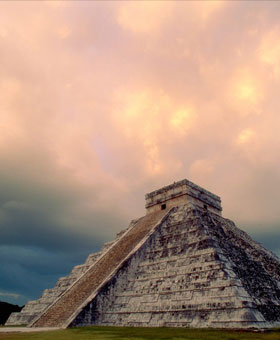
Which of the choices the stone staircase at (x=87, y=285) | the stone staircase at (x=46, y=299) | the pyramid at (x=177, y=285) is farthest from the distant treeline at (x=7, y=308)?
the stone staircase at (x=87, y=285)

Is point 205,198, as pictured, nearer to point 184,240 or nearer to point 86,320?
point 184,240

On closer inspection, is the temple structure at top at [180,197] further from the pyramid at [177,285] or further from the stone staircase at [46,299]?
the stone staircase at [46,299]

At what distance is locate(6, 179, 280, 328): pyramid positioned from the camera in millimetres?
13188

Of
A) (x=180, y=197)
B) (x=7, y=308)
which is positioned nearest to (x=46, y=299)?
(x=180, y=197)

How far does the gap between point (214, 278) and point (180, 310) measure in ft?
7.02

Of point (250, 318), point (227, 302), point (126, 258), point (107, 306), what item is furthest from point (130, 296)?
point (250, 318)

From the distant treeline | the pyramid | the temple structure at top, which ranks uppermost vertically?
the temple structure at top

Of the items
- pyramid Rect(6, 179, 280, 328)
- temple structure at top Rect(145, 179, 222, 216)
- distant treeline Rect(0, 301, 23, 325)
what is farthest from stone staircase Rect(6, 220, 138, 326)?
distant treeline Rect(0, 301, 23, 325)

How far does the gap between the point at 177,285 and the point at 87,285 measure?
640 centimetres

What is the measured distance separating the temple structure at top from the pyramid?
2.77m

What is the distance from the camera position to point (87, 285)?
18688 mm

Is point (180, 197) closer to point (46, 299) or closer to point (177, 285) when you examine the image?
point (177, 285)

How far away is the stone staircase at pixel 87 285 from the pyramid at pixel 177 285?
64mm

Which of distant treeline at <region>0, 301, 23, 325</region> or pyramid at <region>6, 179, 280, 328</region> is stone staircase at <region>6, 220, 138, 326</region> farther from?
distant treeline at <region>0, 301, 23, 325</region>
